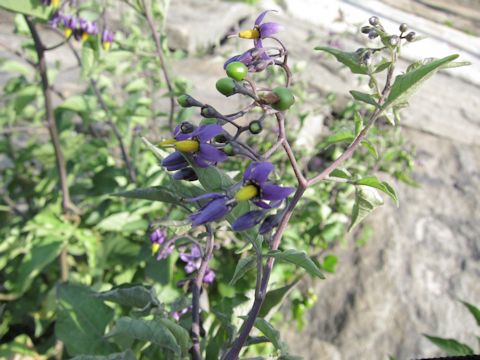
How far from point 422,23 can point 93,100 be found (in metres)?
6.27

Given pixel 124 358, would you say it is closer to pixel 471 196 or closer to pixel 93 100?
pixel 93 100

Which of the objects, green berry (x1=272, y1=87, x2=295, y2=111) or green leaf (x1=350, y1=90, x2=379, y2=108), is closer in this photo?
green berry (x1=272, y1=87, x2=295, y2=111)

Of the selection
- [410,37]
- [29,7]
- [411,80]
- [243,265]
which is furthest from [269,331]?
[29,7]

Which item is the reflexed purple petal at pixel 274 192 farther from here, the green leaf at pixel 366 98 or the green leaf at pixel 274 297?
the green leaf at pixel 274 297

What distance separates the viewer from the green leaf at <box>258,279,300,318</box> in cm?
98

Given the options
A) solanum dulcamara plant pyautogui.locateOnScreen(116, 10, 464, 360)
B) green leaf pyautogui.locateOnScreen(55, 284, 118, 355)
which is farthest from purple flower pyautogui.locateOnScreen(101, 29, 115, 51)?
solanum dulcamara plant pyautogui.locateOnScreen(116, 10, 464, 360)

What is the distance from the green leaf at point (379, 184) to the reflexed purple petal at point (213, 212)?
0.26m

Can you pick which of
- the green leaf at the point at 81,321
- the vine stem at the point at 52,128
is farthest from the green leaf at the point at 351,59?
the vine stem at the point at 52,128

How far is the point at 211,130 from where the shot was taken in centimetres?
68

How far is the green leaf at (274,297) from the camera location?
0.98 metres

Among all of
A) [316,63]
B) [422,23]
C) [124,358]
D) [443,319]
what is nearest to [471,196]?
[443,319]

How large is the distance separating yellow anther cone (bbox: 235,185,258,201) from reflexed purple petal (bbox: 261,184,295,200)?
1 centimetres

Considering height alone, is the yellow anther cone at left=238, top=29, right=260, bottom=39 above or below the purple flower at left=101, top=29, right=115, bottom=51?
above

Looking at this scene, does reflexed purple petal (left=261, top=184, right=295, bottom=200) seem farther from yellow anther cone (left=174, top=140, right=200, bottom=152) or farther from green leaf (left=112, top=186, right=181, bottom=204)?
green leaf (left=112, top=186, right=181, bottom=204)
